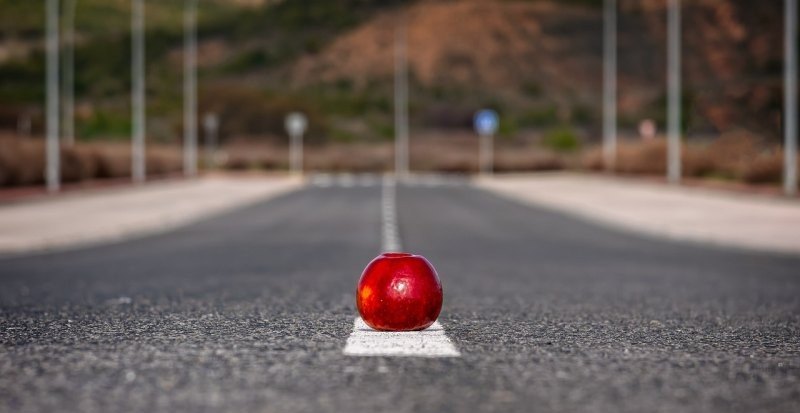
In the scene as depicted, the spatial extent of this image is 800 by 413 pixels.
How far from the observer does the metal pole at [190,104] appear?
54253 millimetres

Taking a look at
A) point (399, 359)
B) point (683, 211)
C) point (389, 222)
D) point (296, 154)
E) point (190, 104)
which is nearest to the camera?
point (399, 359)

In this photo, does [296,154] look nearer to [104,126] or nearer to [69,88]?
[104,126]

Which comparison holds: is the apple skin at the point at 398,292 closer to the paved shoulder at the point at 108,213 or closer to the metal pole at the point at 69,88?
the paved shoulder at the point at 108,213

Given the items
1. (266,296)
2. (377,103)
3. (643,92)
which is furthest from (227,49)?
Answer: (266,296)

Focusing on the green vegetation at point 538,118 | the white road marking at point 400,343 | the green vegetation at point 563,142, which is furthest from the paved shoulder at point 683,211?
the green vegetation at point 538,118

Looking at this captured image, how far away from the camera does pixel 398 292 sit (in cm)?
760

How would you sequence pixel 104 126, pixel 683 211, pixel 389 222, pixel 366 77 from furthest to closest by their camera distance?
1. pixel 366 77
2. pixel 104 126
3. pixel 683 211
4. pixel 389 222

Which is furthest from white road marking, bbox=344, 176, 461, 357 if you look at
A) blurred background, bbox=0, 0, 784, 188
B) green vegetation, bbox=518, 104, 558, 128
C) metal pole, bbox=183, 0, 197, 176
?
green vegetation, bbox=518, 104, 558, 128

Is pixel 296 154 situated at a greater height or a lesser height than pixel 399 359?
greater

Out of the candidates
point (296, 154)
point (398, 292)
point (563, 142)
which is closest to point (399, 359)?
point (398, 292)

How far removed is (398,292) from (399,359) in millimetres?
822

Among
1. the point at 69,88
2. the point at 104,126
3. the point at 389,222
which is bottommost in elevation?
the point at 389,222

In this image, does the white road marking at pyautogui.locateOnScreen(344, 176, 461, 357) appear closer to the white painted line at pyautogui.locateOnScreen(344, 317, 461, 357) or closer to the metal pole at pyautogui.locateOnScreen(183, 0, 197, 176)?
the white painted line at pyautogui.locateOnScreen(344, 317, 461, 357)

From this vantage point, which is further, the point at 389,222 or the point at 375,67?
the point at 375,67
